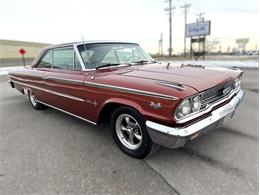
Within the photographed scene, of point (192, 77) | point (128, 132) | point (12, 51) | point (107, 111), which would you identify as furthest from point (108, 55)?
point (12, 51)

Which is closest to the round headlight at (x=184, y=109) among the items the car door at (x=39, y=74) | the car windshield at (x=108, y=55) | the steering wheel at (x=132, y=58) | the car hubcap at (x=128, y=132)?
the car hubcap at (x=128, y=132)

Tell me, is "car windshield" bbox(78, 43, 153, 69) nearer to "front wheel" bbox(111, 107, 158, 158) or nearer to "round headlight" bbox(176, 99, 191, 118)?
"front wheel" bbox(111, 107, 158, 158)

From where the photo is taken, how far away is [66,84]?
364 cm

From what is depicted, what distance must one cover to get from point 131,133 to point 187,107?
1002mm

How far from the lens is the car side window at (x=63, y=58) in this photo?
12.3ft

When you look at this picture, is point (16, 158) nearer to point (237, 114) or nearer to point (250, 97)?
point (237, 114)

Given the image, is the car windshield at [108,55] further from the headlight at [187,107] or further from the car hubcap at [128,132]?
the headlight at [187,107]

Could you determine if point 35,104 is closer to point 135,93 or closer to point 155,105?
point 135,93

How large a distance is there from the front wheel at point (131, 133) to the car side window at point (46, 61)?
2.43 metres

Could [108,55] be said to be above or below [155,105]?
→ above

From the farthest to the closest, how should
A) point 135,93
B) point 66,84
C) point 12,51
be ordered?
point 12,51 → point 66,84 → point 135,93

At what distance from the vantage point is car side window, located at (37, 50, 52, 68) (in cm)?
457

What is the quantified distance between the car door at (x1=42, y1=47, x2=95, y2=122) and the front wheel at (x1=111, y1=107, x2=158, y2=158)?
60 centimetres

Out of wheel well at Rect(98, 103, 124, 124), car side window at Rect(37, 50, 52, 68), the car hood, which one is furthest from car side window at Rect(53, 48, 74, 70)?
the car hood
